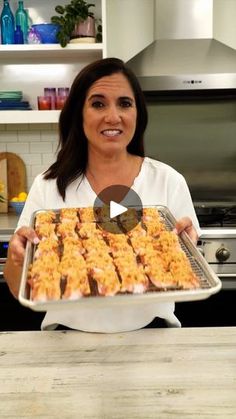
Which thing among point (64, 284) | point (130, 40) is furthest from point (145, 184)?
point (130, 40)

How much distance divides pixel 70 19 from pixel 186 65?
70 cm

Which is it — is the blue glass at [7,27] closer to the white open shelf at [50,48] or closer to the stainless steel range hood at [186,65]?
the white open shelf at [50,48]

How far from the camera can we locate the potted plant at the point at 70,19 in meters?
2.72

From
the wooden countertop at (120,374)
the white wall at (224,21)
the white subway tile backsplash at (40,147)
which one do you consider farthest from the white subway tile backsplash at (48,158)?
the wooden countertop at (120,374)

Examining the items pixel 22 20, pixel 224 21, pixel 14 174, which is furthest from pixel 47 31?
pixel 224 21

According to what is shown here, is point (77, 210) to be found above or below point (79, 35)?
below

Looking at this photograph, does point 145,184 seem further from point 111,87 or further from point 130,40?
point 130,40

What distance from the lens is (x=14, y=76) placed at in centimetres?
313

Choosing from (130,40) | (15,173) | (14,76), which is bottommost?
(15,173)

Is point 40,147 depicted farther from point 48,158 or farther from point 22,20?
point 22,20

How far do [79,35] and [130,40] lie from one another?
374 mm

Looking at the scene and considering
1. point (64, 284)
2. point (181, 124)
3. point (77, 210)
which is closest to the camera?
point (64, 284)
